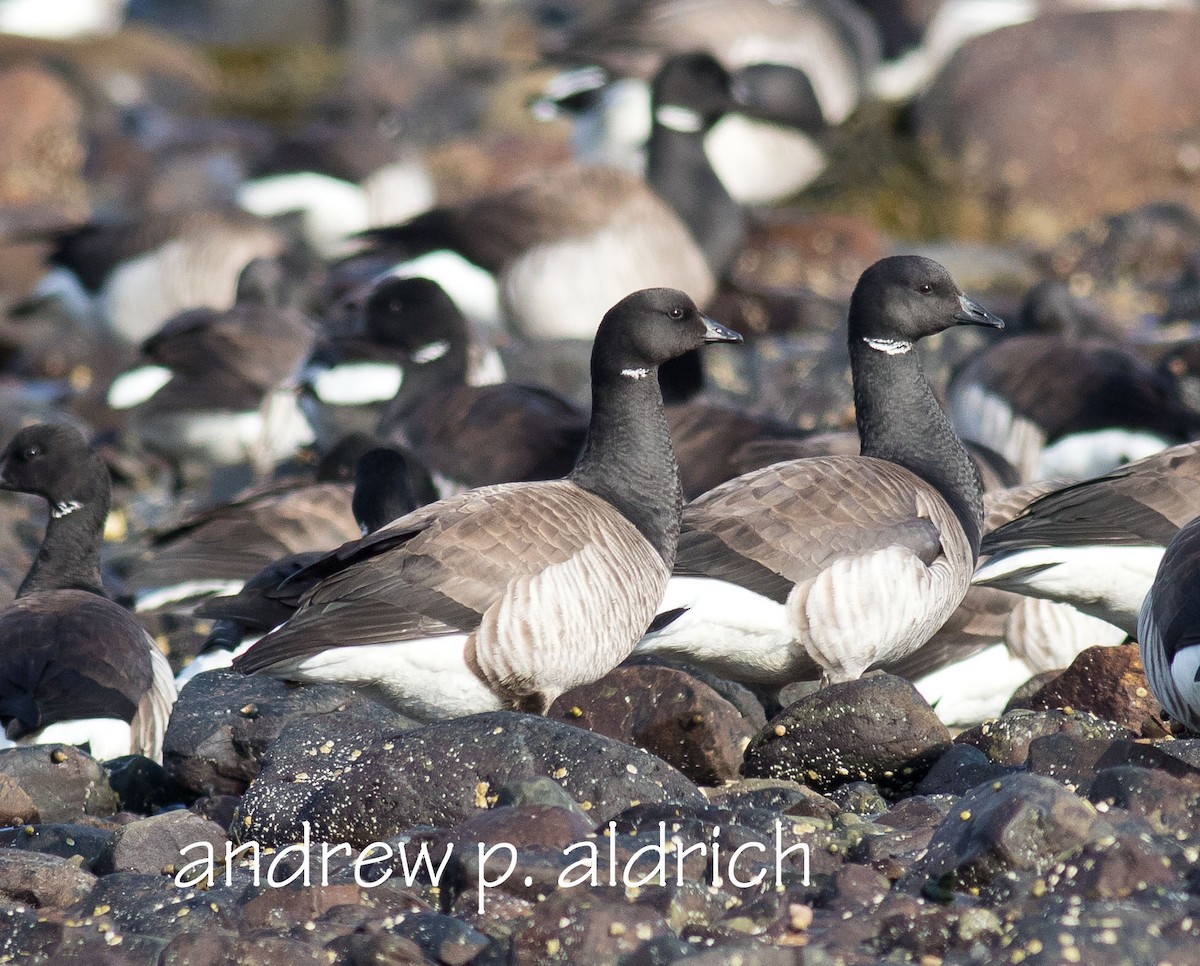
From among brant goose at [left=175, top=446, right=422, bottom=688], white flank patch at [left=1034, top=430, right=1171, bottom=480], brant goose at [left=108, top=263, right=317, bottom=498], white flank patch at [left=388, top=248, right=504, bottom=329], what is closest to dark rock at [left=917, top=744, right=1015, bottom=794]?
brant goose at [left=175, top=446, right=422, bottom=688]

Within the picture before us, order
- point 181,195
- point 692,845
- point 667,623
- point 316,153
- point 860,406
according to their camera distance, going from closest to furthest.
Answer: point 692,845, point 667,623, point 860,406, point 316,153, point 181,195

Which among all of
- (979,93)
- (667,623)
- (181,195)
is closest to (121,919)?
(667,623)

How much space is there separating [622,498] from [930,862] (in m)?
2.77

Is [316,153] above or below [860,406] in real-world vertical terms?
below

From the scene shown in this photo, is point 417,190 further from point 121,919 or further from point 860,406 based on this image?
point 121,919

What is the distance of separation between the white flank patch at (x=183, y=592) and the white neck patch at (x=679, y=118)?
8.30 meters

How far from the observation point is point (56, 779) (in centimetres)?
669

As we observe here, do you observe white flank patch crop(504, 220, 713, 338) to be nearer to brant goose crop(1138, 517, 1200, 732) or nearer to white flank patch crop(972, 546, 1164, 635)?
white flank patch crop(972, 546, 1164, 635)

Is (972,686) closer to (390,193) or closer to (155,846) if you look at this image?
(155,846)

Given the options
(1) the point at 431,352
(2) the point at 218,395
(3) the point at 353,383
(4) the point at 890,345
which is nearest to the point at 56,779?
(4) the point at 890,345

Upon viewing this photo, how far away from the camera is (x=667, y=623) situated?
23.9 feet

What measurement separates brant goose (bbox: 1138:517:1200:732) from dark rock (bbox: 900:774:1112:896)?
1141mm

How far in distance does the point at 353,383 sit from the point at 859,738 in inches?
265

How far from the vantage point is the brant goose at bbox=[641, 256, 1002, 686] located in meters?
7.33
